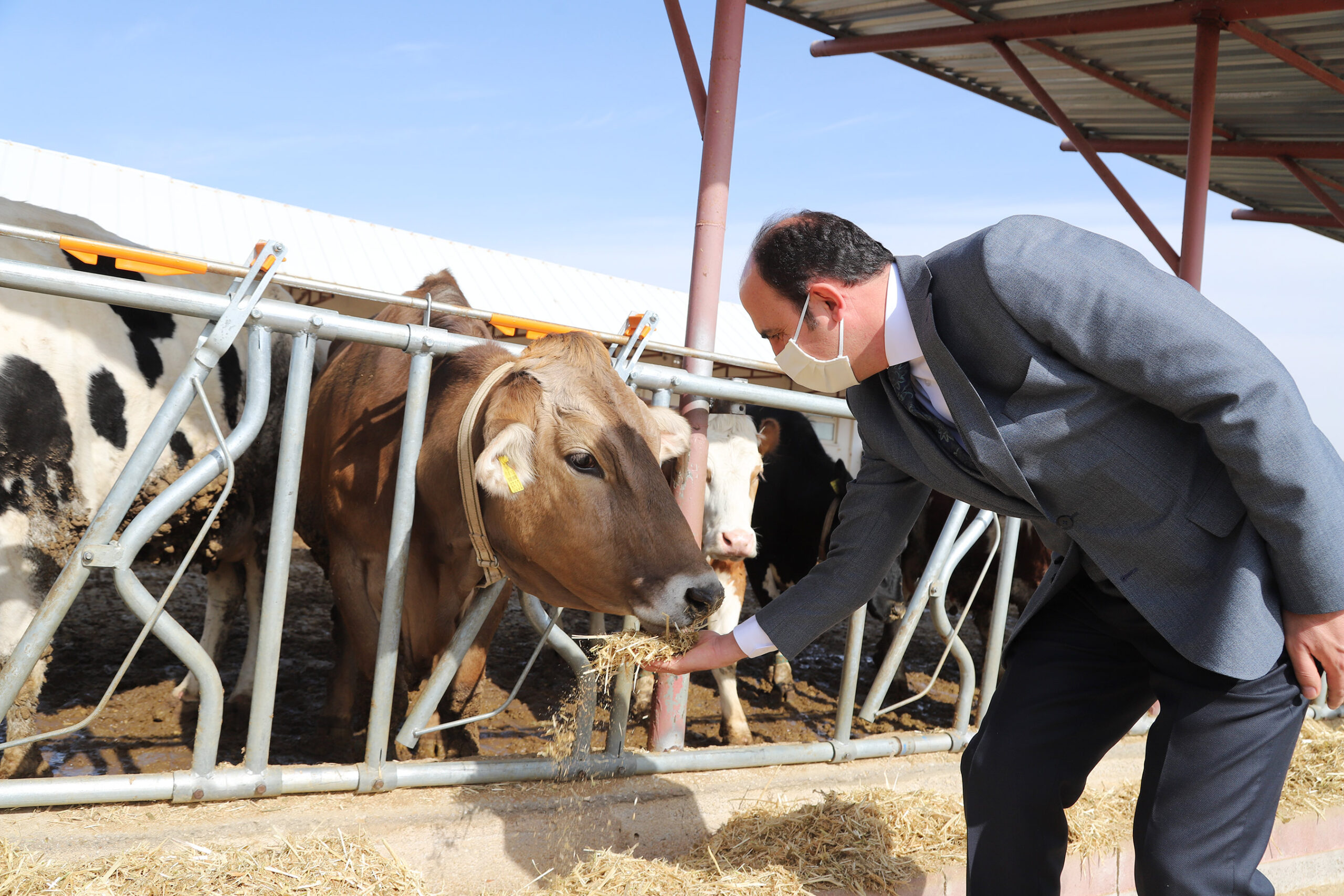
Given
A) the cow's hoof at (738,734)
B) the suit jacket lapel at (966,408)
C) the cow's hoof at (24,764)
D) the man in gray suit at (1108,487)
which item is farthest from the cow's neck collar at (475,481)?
the cow's hoof at (738,734)

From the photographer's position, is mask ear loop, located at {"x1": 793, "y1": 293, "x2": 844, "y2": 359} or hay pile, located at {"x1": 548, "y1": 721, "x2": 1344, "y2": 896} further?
hay pile, located at {"x1": 548, "y1": 721, "x2": 1344, "y2": 896}

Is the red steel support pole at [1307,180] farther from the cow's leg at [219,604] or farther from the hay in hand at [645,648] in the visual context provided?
the cow's leg at [219,604]

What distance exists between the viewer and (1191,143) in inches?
258

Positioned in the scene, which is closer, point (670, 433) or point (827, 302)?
point (827, 302)

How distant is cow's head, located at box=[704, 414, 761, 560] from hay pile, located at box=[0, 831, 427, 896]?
254 cm

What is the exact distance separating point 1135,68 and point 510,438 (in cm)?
700

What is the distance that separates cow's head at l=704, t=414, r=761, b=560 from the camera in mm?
4676

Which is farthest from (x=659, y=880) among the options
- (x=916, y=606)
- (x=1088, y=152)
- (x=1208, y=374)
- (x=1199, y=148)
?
(x=1088, y=152)

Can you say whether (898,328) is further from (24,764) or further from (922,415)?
(24,764)

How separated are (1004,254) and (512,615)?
5.78 metres

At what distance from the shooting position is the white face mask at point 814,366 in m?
1.89

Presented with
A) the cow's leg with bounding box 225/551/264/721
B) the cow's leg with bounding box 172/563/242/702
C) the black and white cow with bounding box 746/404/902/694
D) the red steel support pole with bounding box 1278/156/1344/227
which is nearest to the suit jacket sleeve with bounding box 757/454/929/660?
the cow's leg with bounding box 225/551/264/721

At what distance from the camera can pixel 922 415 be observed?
193cm

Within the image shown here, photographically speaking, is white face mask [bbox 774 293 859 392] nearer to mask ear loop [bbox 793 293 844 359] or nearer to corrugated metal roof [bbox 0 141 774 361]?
mask ear loop [bbox 793 293 844 359]
